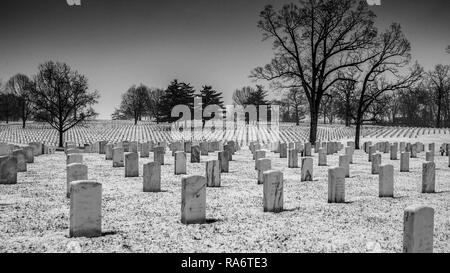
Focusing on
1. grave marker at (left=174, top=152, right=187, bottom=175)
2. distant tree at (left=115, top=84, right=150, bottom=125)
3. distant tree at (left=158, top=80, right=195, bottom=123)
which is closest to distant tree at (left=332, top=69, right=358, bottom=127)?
grave marker at (left=174, top=152, right=187, bottom=175)

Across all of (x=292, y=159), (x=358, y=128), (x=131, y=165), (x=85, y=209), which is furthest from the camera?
(x=358, y=128)

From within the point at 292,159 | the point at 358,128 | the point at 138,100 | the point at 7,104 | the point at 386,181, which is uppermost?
the point at 138,100

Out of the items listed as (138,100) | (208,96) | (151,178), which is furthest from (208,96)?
(151,178)

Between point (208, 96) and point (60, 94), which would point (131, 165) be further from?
point (208, 96)

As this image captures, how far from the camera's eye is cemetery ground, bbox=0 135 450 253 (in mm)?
5211

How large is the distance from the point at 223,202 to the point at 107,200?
2585 millimetres

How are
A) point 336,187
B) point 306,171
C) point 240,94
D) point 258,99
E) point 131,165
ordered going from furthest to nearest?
point 240,94 → point 258,99 → point 131,165 → point 306,171 → point 336,187

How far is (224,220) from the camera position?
22.0 ft

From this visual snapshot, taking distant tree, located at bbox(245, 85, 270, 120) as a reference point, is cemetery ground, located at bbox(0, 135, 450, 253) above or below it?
below

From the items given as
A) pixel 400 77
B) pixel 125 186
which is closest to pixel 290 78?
pixel 400 77

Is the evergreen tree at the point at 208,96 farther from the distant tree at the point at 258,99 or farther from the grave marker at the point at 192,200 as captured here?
the grave marker at the point at 192,200

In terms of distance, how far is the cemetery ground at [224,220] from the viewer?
5.21 metres

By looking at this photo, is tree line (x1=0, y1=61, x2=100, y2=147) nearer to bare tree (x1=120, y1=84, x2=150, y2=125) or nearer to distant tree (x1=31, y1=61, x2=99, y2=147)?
distant tree (x1=31, y1=61, x2=99, y2=147)
